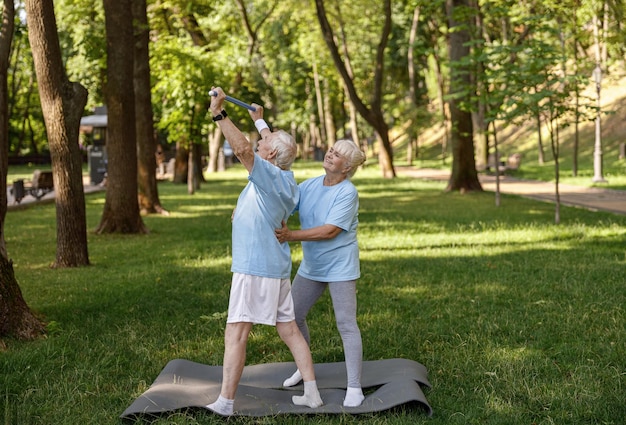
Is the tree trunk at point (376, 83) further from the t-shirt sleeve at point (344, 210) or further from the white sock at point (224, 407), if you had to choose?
the white sock at point (224, 407)

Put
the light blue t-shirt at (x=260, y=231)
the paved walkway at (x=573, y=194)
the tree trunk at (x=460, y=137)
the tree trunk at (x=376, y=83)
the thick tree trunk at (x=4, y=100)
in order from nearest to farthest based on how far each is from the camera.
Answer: the light blue t-shirt at (x=260, y=231)
the thick tree trunk at (x=4, y=100)
the paved walkway at (x=573, y=194)
the tree trunk at (x=460, y=137)
the tree trunk at (x=376, y=83)

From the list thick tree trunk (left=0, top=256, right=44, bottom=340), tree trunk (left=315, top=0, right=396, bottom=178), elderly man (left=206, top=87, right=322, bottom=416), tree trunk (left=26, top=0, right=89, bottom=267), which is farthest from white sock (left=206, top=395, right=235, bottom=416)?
tree trunk (left=315, top=0, right=396, bottom=178)

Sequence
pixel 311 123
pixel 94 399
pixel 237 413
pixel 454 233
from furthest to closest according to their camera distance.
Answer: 1. pixel 311 123
2. pixel 454 233
3. pixel 94 399
4. pixel 237 413

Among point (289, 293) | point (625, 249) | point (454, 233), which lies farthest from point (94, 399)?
point (454, 233)

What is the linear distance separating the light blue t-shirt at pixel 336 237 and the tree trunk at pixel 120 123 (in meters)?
10.9

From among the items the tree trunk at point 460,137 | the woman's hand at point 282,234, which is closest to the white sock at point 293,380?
the woman's hand at point 282,234

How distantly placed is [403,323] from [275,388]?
7.12ft

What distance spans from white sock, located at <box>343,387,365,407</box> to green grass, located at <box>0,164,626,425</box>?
8.3 inches

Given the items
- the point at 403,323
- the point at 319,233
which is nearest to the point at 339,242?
the point at 319,233

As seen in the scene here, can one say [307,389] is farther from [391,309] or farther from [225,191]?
[225,191]

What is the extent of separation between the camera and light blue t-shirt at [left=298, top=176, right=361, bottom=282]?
18.6 feet

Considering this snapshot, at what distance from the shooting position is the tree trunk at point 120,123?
632 inches

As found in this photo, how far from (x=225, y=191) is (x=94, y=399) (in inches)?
1009

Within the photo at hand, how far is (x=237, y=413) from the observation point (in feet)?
17.6
